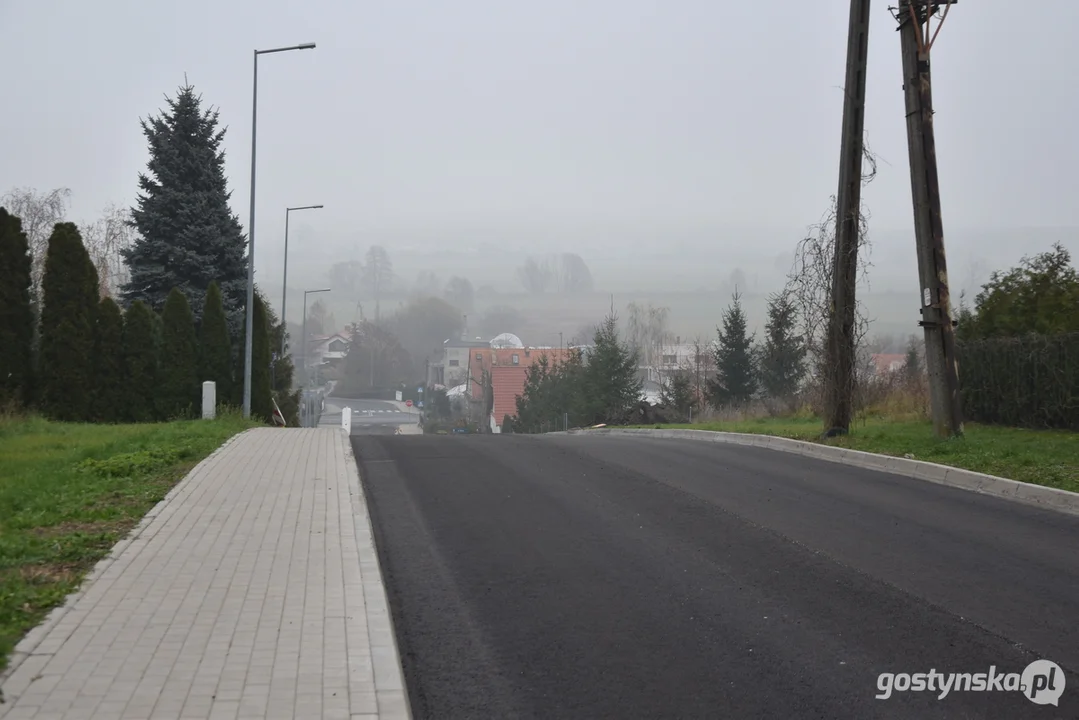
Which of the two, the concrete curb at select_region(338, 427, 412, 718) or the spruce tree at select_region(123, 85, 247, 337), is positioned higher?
the spruce tree at select_region(123, 85, 247, 337)

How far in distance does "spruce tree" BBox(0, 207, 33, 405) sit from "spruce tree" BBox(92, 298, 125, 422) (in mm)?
1641

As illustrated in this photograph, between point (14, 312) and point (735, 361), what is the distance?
3313cm

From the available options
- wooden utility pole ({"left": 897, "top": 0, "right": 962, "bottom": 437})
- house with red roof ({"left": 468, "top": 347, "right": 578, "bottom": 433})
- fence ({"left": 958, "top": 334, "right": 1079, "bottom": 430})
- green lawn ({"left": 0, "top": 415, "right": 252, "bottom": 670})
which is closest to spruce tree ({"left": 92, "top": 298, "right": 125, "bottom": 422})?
green lawn ({"left": 0, "top": 415, "right": 252, "bottom": 670})

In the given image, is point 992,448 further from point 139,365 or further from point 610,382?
point 610,382

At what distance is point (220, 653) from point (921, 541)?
234 inches

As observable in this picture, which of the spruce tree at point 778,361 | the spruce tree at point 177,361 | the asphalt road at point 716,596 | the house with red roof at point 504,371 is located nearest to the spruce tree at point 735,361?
the spruce tree at point 778,361

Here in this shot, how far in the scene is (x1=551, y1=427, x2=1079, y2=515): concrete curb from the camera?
34.6 feet

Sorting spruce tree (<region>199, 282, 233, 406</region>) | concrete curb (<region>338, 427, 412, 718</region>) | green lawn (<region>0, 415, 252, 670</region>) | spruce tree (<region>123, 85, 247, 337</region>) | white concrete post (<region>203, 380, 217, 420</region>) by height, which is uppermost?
spruce tree (<region>123, 85, 247, 337</region>)

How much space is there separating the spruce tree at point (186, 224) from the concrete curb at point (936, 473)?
83.3ft

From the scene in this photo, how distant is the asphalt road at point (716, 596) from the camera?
5051 millimetres

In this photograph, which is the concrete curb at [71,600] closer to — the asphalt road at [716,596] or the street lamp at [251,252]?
the asphalt road at [716,596]

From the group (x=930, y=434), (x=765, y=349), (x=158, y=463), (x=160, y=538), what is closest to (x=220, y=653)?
(x=160, y=538)

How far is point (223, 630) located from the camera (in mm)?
5758

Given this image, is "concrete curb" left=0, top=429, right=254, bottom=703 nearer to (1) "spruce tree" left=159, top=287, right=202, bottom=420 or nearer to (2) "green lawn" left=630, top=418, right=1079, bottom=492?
(2) "green lawn" left=630, top=418, right=1079, bottom=492
